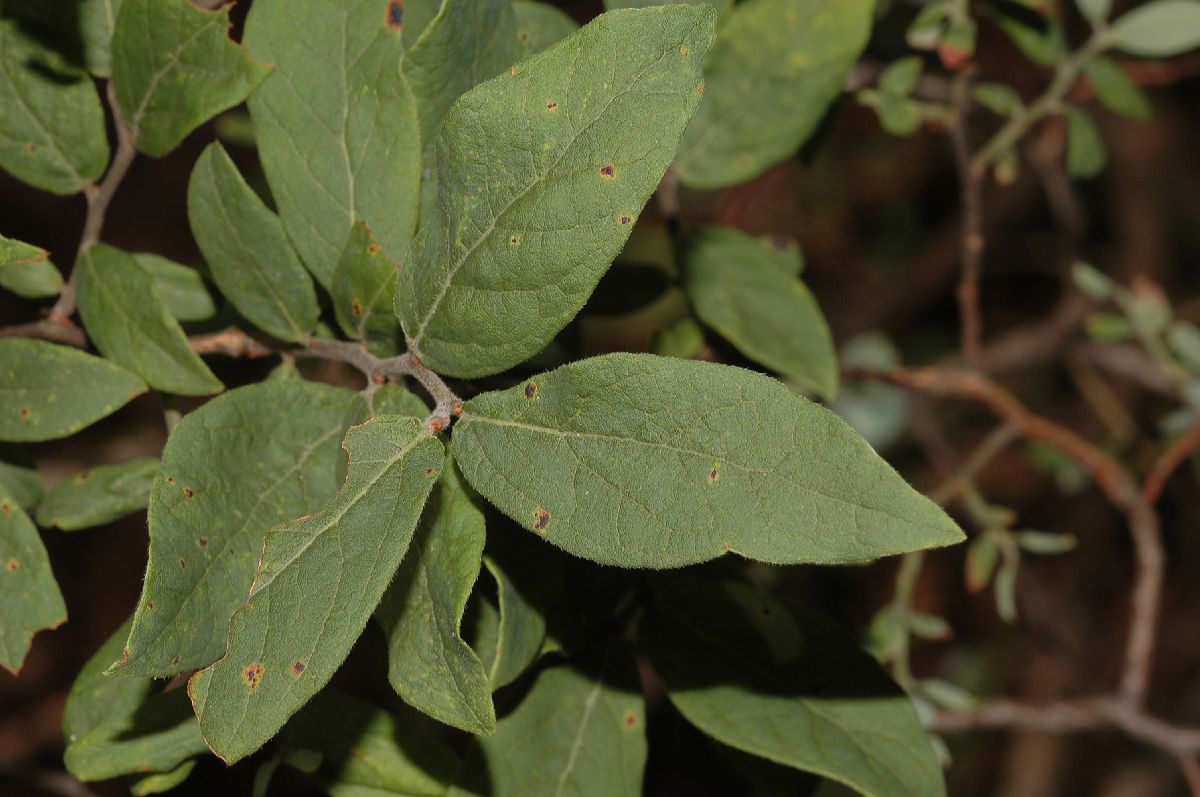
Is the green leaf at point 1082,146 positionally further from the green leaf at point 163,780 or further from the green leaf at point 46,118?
the green leaf at point 163,780

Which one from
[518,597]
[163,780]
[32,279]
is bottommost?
[163,780]

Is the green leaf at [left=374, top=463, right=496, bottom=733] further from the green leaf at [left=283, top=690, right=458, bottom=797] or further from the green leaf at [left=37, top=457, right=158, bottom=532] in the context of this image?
the green leaf at [left=37, top=457, right=158, bottom=532]

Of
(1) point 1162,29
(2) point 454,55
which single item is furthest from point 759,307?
(1) point 1162,29

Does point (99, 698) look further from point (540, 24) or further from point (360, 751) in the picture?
point (540, 24)

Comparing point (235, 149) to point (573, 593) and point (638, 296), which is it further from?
point (573, 593)

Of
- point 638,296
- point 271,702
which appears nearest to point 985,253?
point 638,296

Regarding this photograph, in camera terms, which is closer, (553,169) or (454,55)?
(553,169)

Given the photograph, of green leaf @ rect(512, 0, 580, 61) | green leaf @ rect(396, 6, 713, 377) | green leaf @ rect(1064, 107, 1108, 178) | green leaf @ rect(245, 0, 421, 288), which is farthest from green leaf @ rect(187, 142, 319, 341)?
green leaf @ rect(1064, 107, 1108, 178)
